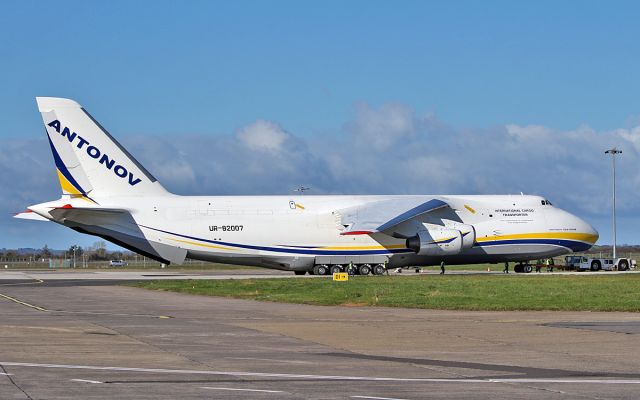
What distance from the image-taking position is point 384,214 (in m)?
65.7

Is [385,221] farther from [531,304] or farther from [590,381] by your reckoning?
[590,381]

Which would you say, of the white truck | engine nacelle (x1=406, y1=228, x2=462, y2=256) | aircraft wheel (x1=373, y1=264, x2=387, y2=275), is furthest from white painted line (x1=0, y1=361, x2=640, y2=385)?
the white truck

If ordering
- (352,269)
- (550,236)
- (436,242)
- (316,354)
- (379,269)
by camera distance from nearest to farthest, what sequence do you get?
(316,354) < (436,242) < (352,269) < (379,269) < (550,236)

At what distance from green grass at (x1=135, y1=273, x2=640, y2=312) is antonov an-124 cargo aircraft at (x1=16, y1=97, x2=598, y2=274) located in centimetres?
1294

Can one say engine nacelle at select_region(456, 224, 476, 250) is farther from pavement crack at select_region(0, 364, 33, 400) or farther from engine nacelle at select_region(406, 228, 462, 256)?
pavement crack at select_region(0, 364, 33, 400)

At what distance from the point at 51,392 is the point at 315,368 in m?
4.97

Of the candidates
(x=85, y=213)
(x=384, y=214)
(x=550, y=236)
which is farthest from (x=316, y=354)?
(x=550, y=236)

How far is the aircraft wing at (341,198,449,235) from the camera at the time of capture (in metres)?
64.7

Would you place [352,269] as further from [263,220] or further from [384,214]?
[263,220]

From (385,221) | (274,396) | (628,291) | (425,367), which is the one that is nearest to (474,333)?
(425,367)

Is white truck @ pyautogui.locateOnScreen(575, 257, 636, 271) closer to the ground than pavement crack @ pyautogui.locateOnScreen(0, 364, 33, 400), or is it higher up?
higher up

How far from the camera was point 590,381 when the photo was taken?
1557 cm

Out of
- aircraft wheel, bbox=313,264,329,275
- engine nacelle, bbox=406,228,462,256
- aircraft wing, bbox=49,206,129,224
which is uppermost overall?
aircraft wing, bbox=49,206,129,224

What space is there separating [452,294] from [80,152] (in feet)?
106
